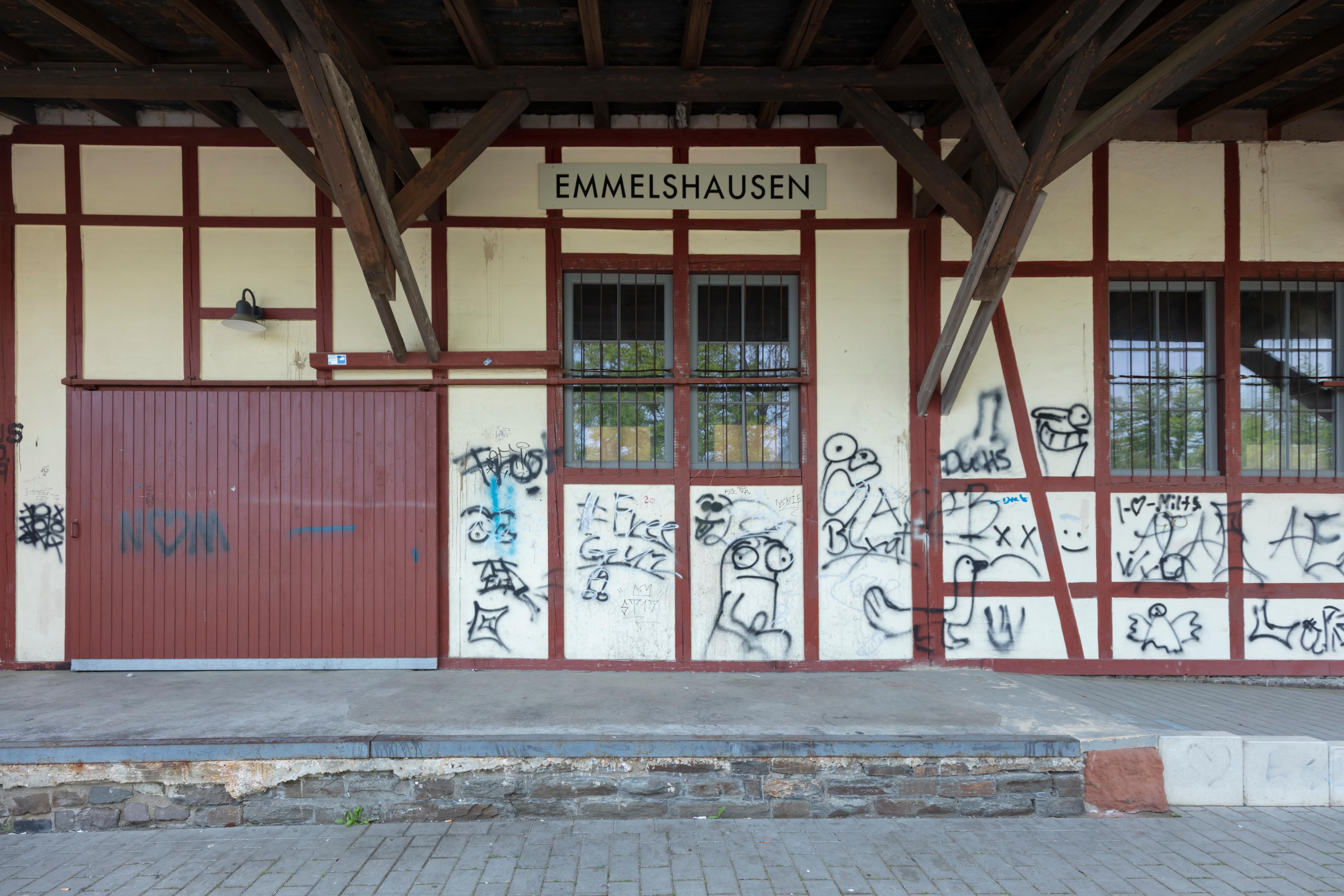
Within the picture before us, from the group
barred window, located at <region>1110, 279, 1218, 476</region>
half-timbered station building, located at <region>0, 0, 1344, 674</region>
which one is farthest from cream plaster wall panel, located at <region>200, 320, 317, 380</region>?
barred window, located at <region>1110, 279, 1218, 476</region>

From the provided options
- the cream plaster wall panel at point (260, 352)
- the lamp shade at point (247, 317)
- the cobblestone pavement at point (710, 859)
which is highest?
the lamp shade at point (247, 317)

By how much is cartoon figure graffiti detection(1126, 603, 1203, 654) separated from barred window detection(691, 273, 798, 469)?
2.98m

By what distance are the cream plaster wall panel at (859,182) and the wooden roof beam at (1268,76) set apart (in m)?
2.04

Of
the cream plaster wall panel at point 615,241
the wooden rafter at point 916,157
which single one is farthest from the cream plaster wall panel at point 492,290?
the wooden rafter at point 916,157

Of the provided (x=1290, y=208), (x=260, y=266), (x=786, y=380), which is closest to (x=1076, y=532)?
(x=786, y=380)

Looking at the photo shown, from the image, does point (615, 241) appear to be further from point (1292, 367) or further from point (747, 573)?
point (1292, 367)

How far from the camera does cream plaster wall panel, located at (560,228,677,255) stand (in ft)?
18.7

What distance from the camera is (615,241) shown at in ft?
18.7

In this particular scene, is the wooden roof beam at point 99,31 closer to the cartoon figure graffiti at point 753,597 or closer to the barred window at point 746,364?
the barred window at point 746,364

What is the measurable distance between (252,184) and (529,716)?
4575 mm

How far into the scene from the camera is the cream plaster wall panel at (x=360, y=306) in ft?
18.4

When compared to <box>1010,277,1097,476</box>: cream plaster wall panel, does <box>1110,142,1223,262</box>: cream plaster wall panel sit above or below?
above

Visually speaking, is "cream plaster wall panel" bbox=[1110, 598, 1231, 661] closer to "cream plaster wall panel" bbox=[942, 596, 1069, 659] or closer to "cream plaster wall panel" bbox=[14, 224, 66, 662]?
"cream plaster wall panel" bbox=[942, 596, 1069, 659]

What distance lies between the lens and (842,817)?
13.3 ft
